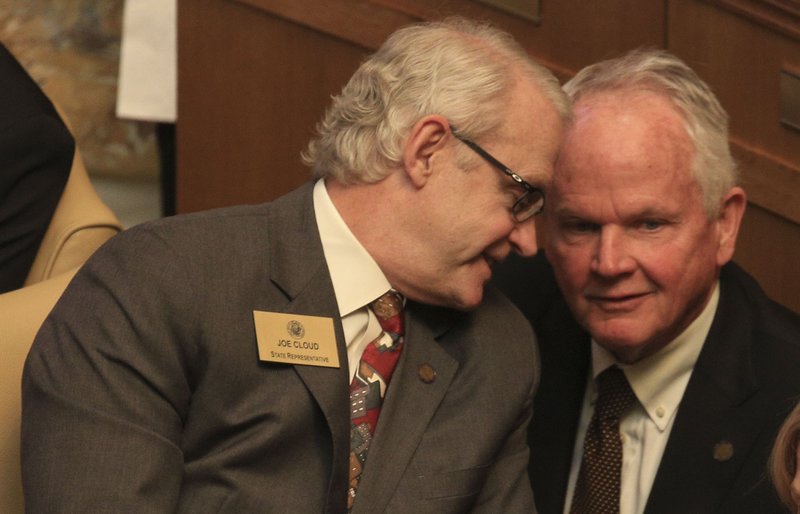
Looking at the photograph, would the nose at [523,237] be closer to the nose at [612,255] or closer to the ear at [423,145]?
the ear at [423,145]

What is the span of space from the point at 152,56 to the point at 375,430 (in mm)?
1758

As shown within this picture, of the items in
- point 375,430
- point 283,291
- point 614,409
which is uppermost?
point 283,291

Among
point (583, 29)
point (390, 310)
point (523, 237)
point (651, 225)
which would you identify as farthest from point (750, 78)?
point (390, 310)

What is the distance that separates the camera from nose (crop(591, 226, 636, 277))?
8.48 feet

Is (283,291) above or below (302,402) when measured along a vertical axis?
above

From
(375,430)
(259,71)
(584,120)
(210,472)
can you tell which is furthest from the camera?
(259,71)

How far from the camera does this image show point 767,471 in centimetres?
251

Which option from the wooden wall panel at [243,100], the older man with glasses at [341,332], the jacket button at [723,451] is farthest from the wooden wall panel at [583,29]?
the jacket button at [723,451]

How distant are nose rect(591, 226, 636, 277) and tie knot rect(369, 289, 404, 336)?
0.53 metres

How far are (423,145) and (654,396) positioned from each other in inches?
36.5

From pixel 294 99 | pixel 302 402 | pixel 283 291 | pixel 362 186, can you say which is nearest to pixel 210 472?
pixel 302 402

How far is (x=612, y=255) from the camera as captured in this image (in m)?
2.59

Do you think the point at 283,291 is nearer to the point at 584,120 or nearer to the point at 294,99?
the point at 584,120

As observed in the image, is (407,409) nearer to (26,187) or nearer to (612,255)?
(612,255)
